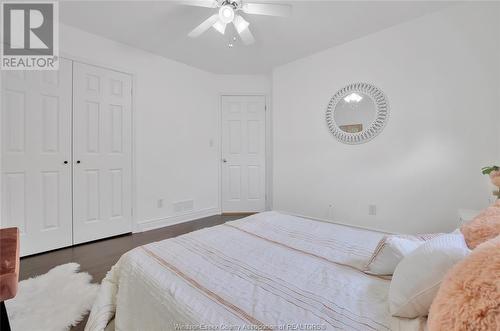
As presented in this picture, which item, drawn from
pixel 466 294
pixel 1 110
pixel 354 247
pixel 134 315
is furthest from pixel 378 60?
pixel 1 110

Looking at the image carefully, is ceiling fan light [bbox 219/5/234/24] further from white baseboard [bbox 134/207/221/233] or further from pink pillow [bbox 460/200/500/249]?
white baseboard [bbox 134/207/221/233]

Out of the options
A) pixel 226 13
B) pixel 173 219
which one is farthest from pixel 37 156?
pixel 226 13

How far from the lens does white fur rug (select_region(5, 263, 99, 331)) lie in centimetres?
141

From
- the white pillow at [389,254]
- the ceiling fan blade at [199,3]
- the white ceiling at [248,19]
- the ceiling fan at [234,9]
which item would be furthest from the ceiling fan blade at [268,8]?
the white pillow at [389,254]

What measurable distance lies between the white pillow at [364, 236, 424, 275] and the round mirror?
2056 millimetres

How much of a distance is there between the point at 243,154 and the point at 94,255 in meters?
2.55

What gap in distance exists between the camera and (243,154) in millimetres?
4137

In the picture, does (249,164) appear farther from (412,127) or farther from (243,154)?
(412,127)

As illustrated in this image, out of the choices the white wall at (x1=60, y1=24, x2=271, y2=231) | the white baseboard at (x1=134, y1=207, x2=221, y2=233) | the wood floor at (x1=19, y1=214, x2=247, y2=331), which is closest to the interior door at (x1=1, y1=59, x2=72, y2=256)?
the wood floor at (x1=19, y1=214, x2=247, y2=331)

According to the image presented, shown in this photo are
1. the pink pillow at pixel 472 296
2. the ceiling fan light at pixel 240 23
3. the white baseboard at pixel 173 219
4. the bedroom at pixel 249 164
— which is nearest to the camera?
the pink pillow at pixel 472 296

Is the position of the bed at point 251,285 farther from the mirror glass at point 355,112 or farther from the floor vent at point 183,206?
the floor vent at point 183,206

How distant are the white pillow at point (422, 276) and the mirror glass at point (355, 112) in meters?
2.31

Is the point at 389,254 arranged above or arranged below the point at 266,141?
below

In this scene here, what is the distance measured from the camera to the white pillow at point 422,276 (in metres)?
0.68
